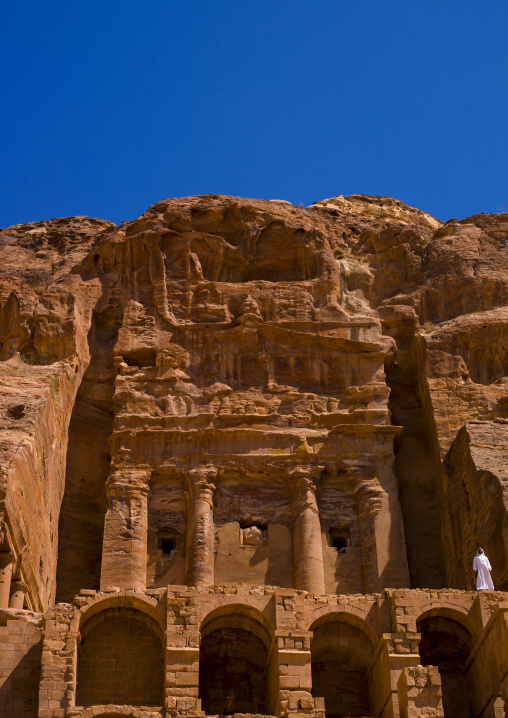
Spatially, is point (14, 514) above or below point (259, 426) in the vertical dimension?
below

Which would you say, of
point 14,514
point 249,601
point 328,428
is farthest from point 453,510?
point 14,514

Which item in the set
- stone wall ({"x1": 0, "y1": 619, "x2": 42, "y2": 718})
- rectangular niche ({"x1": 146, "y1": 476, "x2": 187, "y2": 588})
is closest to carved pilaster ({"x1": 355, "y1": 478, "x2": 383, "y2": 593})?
rectangular niche ({"x1": 146, "y1": 476, "x2": 187, "y2": 588})

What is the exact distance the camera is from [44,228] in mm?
51938

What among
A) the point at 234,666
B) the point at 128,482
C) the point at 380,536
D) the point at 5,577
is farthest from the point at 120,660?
the point at 380,536

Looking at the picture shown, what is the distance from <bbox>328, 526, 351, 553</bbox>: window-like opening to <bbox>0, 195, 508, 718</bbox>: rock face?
0.23 ft

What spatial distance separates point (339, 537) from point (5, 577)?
1142cm

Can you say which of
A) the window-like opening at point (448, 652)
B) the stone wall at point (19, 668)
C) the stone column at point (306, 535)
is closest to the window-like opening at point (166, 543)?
the stone column at point (306, 535)

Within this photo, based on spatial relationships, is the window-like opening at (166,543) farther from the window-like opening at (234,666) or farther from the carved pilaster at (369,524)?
the carved pilaster at (369,524)

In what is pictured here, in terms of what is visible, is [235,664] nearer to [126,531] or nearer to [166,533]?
[166,533]

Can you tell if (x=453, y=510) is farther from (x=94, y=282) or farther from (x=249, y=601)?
(x=94, y=282)

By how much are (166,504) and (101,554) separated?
2.56 meters

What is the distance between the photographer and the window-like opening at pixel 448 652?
3575 centimetres

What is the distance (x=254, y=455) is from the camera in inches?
1687

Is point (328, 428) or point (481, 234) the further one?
point (481, 234)
